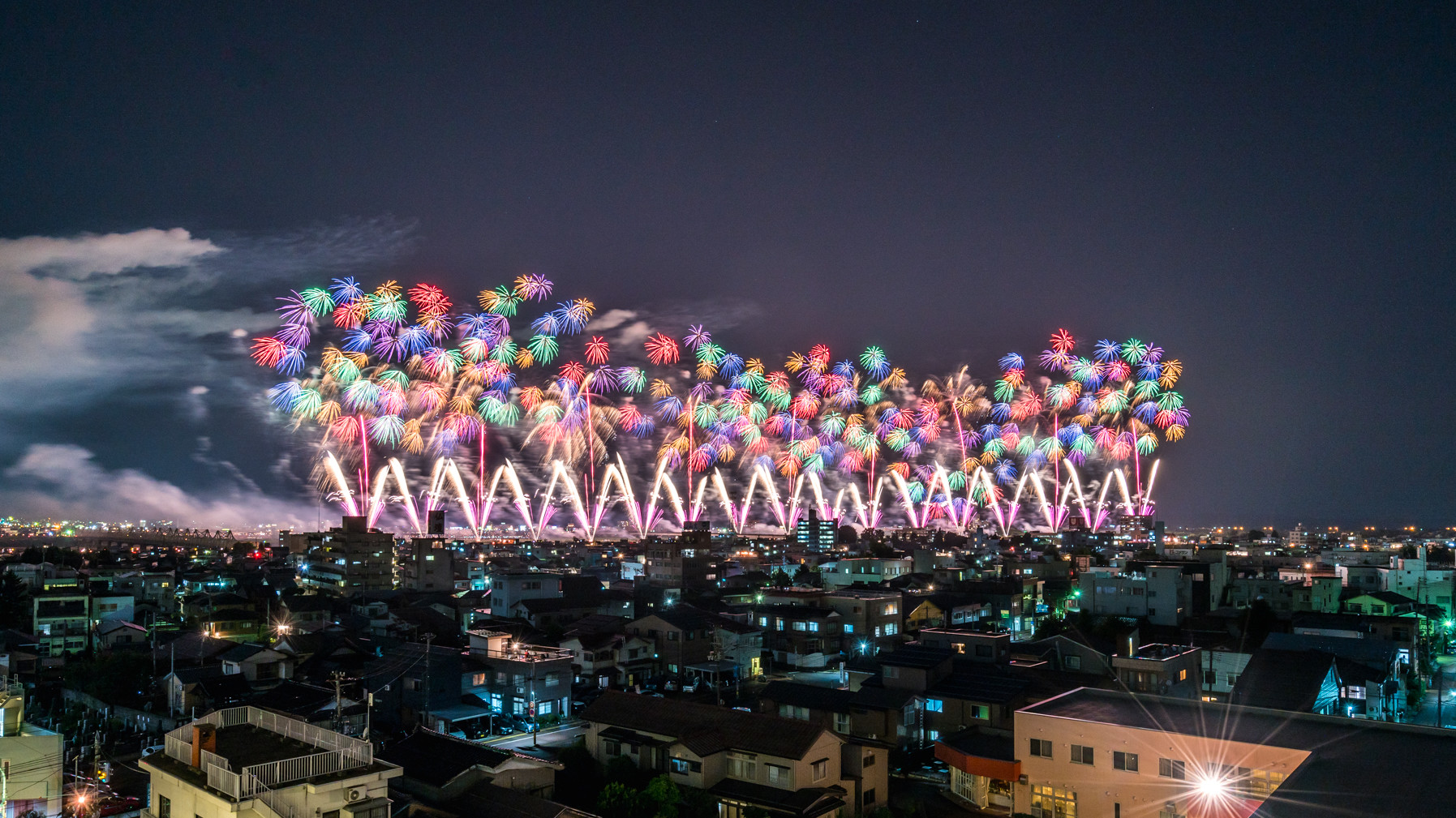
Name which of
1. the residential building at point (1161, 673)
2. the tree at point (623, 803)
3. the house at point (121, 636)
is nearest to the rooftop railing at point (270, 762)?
the tree at point (623, 803)

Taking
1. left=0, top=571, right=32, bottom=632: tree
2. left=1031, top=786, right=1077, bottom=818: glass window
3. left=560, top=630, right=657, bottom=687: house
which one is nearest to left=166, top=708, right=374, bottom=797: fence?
left=1031, top=786, right=1077, bottom=818: glass window

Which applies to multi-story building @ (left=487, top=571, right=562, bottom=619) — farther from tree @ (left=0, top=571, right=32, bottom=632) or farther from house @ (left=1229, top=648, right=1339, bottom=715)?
house @ (left=1229, top=648, right=1339, bottom=715)

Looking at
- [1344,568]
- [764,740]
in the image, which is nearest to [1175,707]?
[764,740]

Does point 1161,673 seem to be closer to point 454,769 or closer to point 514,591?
point 454,769

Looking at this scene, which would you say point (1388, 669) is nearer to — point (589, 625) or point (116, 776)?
point (589, 625)

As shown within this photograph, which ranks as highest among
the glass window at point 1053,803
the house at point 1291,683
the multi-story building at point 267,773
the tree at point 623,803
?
the multi-story building at point 267,773

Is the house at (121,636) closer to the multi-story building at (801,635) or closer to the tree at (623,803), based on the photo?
the multi-story building at (801,635)

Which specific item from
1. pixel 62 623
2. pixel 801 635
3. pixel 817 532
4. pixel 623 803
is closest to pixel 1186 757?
pixel 623 803
